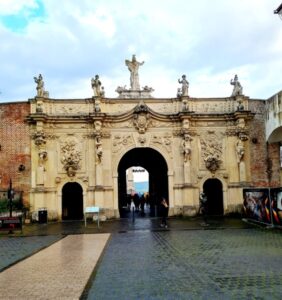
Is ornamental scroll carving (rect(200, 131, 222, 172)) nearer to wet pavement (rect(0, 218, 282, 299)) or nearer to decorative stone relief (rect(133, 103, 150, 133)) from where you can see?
decorative stone relief (rect(133, 103, 150, 133))

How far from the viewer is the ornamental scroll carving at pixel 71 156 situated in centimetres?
2605

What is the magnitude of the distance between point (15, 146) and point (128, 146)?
22.6 ft

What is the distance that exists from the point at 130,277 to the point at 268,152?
67.0ft

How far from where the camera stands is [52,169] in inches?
1029

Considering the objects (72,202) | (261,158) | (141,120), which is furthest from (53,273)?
(261,158)

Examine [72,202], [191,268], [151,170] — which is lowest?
[191,268]

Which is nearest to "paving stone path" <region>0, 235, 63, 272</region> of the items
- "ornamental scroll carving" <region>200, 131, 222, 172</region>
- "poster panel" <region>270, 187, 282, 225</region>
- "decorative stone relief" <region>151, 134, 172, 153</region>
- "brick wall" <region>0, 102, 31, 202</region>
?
"brick wall" <region>0, 102, 31, 202</region>

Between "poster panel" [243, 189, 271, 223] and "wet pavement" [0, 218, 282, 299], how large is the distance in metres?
2.29

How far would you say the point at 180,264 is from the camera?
10.0 m

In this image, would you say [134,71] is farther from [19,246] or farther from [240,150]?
[19,246]

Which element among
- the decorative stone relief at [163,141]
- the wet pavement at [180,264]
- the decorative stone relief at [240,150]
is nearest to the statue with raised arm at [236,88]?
the decorative stone relief at [240,150]

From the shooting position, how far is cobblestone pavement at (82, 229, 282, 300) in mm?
7316

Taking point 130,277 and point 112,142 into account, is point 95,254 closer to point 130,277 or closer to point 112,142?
point 130,277

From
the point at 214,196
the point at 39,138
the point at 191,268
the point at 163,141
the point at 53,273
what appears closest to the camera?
the point at 53,273
